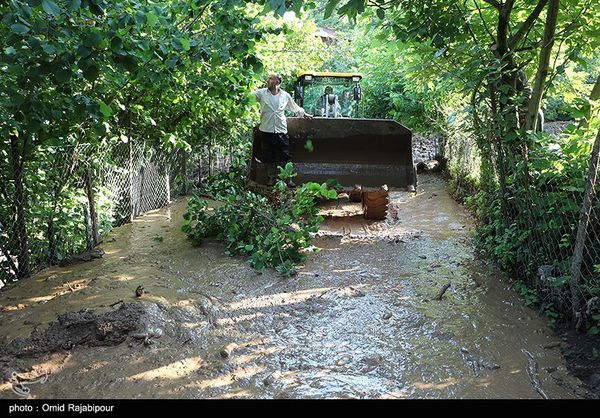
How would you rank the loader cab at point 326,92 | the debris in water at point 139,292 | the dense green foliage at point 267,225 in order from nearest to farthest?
the debris in water at point 139,292 → the dense green foliage at point 267,225 → the loader cab at point 326,92

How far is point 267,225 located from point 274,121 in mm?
2254

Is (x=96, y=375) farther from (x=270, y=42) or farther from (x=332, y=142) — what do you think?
(x=270, y=42)

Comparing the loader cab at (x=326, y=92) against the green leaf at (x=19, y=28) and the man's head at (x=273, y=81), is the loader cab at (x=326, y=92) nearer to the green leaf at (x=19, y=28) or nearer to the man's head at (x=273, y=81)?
the man's head at (x=273, y=81)

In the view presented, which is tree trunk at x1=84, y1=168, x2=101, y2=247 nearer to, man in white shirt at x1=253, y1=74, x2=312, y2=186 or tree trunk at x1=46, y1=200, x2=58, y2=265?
tree trunk at x1=46, y1=200, x2=58, y2=265

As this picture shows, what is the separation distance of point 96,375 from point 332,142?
670 cm

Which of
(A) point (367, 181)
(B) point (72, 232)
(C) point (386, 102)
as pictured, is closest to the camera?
(B) point (72, 232)

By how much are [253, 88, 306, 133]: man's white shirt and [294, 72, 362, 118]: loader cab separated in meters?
3.74

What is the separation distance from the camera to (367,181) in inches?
354

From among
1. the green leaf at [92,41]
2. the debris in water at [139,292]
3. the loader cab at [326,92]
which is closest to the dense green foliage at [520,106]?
the green leaf at [92,41]

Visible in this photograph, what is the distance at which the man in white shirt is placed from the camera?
26.3 feet

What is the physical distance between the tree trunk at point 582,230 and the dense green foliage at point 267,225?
276cm

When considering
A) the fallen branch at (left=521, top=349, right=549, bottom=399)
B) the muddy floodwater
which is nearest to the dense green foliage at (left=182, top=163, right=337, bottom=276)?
the muddy floodwater

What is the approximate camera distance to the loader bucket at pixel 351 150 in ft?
29.7
